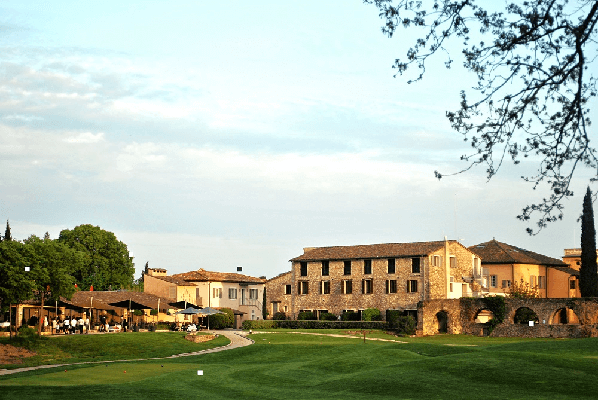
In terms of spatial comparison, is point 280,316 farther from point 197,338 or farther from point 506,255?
point 197,338

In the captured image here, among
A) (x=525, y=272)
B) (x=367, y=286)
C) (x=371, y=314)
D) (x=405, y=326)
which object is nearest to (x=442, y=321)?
(x=405, y=326)

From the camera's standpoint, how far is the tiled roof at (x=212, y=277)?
89.8 m

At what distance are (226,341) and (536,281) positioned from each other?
1974 inches

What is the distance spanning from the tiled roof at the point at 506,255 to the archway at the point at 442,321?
18683mm

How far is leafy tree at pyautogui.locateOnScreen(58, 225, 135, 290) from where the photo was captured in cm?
9200

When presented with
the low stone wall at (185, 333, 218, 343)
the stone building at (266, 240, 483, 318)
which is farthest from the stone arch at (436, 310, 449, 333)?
the low stone wall at (185, 333, 218, 343)

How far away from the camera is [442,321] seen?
74.3 metres

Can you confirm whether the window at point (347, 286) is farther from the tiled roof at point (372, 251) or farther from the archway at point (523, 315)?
the archway at point (523, 315)

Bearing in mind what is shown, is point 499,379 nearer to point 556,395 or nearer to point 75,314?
point 556,395

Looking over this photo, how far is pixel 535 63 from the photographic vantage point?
46.0ft

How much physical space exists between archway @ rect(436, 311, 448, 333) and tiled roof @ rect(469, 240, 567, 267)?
1868 cm

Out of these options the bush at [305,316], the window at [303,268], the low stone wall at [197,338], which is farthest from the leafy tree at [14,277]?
the window at [303,268]

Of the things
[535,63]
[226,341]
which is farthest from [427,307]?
[535,63]

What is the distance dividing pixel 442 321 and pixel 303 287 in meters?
19.3
